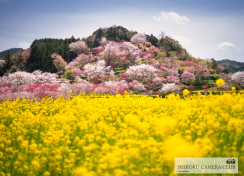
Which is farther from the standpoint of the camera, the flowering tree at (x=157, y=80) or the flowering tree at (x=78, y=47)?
the flowering tree at (x=78, y=47)

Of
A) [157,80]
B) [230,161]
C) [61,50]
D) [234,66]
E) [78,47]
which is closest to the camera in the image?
[230,161]

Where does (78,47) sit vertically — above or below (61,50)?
above

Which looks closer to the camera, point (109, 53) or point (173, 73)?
point (173, 73)

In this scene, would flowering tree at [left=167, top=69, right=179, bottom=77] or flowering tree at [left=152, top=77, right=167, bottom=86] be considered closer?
flowering tree at [left=152, top=77, right=167, bottom=86]

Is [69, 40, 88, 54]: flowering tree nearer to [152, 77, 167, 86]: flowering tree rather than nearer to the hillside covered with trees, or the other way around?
the hillside covered with trees

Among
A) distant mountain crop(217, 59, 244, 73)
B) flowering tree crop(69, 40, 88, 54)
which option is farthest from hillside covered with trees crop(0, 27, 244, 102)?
distant mountain crop(217, 59, 244, 73)

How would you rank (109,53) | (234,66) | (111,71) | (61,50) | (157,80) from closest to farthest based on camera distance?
(157,80), (111,71), (109,53), (61,50), (234,66)

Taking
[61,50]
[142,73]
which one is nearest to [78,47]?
[61,50]

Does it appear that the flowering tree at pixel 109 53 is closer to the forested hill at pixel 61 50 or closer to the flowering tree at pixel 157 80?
the flowering tree at pixel 157 80

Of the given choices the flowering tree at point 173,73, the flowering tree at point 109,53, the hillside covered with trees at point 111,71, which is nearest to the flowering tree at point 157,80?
the hillside covered with trees at point 111,71

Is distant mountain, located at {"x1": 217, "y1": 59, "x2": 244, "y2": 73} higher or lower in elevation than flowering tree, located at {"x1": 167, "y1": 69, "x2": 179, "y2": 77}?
higher

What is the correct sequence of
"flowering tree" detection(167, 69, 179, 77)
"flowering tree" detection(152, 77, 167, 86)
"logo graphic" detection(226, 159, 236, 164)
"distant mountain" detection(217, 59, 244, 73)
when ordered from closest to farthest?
1. "logo graphic" detection(226, 159, 236, 164)
2. "flowering tree" detection(152, 77, 167, 86)
3. "flowering tree" detection(167, 69, 179, 77)
4. "distant mountain" detection(217, 59, 244, 73)

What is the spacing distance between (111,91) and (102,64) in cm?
1779

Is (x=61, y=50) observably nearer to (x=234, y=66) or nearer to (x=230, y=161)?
(x=230, y=161)
